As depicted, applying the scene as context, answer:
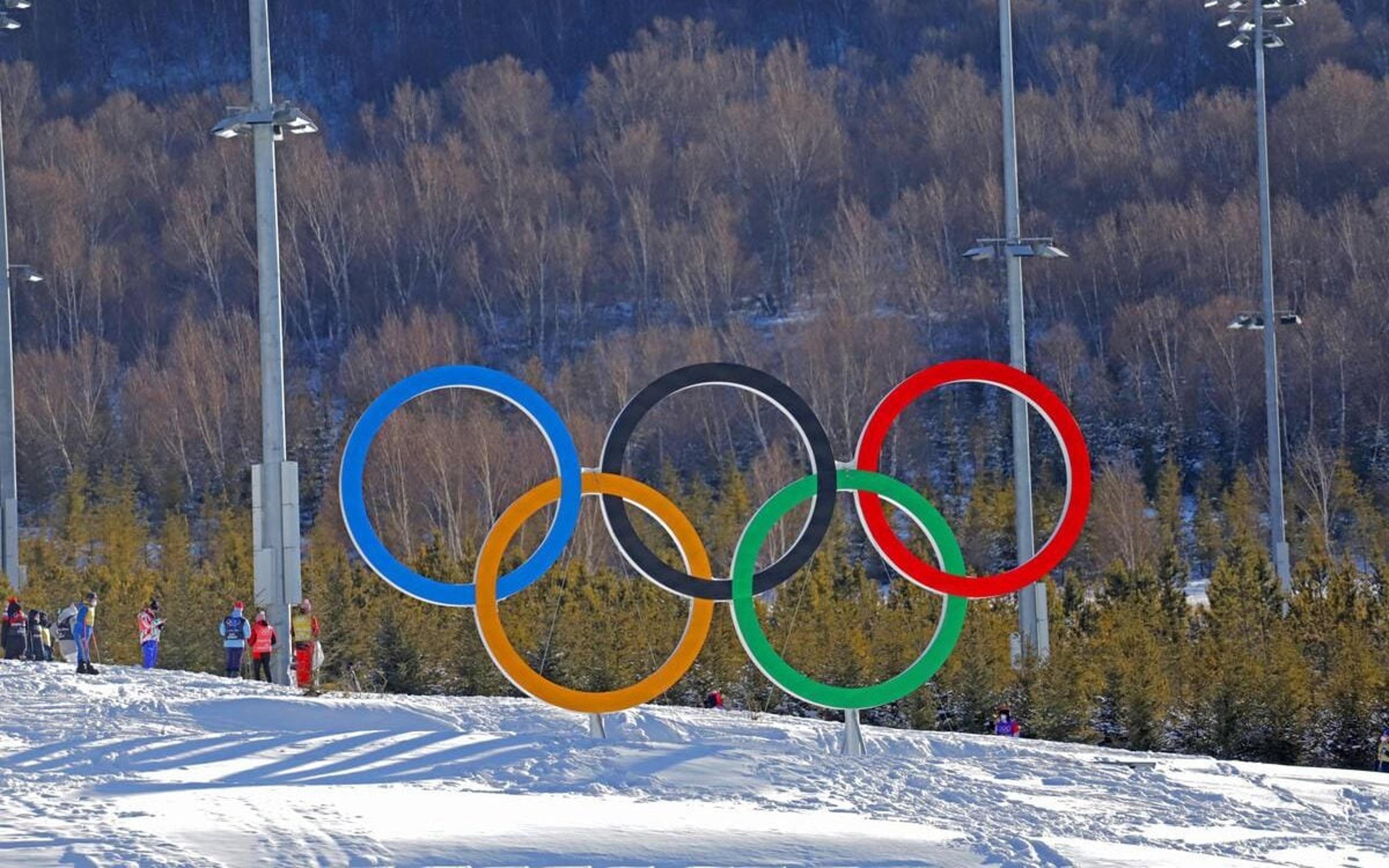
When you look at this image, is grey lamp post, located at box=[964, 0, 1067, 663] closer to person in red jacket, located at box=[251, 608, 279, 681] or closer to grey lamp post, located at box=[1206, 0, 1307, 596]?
grey lamp post, located at box=[1206, 0, 1307, 596]

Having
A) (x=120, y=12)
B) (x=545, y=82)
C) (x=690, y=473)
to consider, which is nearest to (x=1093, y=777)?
(x=690, y=473)

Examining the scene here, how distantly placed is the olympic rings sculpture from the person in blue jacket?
6.06 meters

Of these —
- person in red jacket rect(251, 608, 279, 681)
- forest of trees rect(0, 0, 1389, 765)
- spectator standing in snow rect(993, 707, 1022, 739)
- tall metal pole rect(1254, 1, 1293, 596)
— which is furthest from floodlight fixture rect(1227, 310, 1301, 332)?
person in red jacket rect(251, 608, 279, 681)

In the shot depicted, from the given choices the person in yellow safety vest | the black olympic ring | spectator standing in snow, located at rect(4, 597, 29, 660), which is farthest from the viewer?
spectator standing in snow, located at rect(4, 597, 29, 660)

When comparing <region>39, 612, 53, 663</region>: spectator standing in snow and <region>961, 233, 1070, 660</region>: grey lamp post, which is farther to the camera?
<region>39, 612, 53, 663</region>: spectator standing in snow

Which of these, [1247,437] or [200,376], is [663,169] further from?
[1247,437]

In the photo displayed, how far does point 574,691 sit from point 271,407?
6.04 m

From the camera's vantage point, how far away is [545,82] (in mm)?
82375

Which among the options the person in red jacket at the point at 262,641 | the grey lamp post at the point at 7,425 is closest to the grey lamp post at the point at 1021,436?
the person in red jacket at the point at 262,641

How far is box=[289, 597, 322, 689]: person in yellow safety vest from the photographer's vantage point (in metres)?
21.3

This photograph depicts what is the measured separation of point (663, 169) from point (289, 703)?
196 feet

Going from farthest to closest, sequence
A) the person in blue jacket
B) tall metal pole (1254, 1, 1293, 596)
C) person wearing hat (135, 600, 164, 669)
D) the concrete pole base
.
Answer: tall metal pole (1254, 1, 1293, 596), person wearing hat (135, 600, 164, 669), the person in blue jacket, the concrete pole base

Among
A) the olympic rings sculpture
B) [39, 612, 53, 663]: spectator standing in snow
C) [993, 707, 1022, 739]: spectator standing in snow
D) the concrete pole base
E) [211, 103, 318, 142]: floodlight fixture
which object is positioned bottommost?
[993, 707, 1022, 739]: spectator standing in snow

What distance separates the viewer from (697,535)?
16328 millimetres
